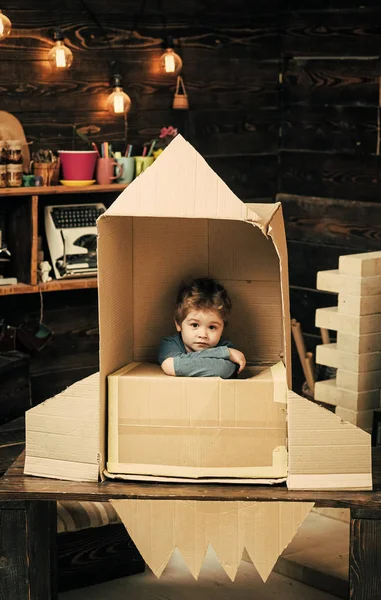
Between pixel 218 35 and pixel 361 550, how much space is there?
370 cm

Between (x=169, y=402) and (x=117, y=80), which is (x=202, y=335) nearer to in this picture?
(x=169, y=402)

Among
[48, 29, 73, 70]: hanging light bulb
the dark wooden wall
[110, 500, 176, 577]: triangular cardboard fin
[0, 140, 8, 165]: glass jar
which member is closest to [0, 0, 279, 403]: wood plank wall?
the dark wooden wall

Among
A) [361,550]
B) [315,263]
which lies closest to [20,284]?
[315,263]

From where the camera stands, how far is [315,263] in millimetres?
5758

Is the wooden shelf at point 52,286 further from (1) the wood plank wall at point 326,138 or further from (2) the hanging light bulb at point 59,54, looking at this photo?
(1) the wood plank wall at point 326,138

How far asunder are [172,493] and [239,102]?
361 cm

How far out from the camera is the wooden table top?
2.49m

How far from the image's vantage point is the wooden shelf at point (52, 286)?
487 cm

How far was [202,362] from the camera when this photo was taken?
2.76m

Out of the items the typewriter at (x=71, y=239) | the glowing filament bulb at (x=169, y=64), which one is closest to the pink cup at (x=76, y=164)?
the typewriter at (x=71, y=239)

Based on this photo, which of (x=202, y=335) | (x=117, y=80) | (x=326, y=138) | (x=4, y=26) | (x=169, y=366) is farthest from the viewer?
(x=326, y=138)

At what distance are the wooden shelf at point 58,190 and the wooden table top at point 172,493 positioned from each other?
240 cm

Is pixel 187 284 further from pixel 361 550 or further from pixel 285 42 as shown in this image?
pixel 285 42

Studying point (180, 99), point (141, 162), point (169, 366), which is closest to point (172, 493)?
→ point (169, 366)
